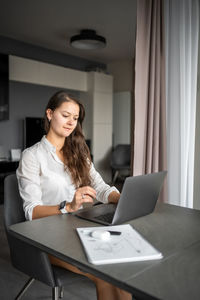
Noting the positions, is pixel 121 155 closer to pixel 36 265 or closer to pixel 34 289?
pixel 34 289

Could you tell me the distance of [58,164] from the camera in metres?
1.79

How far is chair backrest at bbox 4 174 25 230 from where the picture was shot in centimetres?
165

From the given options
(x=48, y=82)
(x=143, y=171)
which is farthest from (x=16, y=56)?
(x=143, y=171)

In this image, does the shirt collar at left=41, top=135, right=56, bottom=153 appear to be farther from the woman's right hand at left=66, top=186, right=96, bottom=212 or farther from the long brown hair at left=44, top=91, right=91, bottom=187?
the woman's right hand at left=66, top=186, right=96, bottom=212

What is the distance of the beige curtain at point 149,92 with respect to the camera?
2250 mm

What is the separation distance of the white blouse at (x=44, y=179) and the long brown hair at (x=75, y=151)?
48mm

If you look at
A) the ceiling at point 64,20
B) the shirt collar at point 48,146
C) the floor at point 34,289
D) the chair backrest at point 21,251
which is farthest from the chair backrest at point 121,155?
the chair backrest at point 21,251

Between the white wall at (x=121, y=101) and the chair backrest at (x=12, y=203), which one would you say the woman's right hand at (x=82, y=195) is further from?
the white wall at (x=121, y=101)

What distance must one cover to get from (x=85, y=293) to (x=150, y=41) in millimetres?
1929

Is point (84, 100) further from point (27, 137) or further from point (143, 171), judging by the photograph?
point (143, 171)

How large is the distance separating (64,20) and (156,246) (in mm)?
3735

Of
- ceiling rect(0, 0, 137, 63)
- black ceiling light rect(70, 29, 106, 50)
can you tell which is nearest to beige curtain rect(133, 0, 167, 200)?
ceiling rect(0, 0, 137, 63)

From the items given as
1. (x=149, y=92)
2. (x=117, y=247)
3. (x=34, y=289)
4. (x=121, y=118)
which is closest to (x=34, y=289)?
(x=34, y=289)

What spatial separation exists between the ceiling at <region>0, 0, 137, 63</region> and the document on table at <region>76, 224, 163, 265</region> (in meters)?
3.11
